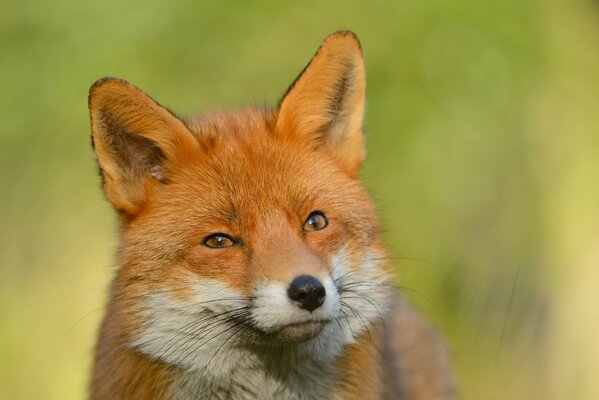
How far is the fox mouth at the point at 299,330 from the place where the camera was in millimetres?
3213

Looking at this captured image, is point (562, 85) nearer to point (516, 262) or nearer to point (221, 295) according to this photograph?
point (516, 262)

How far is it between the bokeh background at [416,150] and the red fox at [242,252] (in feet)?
5.17

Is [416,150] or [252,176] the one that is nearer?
[252,176]

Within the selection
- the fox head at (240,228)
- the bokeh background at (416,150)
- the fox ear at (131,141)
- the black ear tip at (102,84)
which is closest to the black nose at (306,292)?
the fox head at (240,228)

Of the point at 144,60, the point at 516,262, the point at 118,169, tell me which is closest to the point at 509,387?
the point at 516,262

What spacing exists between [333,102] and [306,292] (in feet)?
3.47

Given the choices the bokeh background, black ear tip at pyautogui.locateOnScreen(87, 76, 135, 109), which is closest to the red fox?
black ear tip at pyautogui.locateOnScreen(87, 76, 135, 109)

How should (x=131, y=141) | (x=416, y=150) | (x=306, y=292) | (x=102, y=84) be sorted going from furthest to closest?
1. (x=416, y=150)
2. (x=131, y=141)
3. (x=102, y=84)
4. (x=306, y=292)

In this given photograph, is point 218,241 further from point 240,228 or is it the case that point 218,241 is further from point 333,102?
point 333,102

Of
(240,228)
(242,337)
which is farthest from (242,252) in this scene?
(242,337)

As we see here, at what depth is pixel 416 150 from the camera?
7211mm

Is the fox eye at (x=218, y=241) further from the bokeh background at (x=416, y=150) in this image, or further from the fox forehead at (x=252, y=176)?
the bokeh background at (x=416, y=150)

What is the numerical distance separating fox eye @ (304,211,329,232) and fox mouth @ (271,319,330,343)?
16.6 inches

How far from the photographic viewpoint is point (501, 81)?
7312 mm
